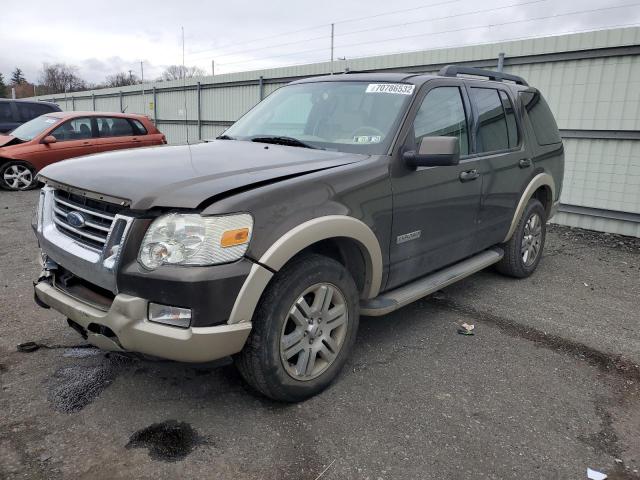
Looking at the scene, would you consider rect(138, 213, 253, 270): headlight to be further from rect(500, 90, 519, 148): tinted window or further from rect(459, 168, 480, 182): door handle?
rect(500, 90, 519, 148): tinted window

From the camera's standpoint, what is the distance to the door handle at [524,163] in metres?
4.75

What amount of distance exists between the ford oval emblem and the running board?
175cm

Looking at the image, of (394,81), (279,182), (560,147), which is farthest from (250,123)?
(560,147)

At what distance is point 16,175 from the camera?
10.2 meters

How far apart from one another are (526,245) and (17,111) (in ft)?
41.6

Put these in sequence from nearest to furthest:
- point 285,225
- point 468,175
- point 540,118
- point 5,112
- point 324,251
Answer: point 285,225 → point 324,251 → point 468,175 → point 540,118 → point 5,112

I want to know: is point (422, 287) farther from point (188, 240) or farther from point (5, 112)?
point (5, 112)

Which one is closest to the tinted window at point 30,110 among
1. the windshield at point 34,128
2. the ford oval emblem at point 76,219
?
the windshield at point 34,128

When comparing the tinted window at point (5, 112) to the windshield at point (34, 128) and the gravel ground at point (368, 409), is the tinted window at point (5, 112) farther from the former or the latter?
the gravel ground at point (368, 409)

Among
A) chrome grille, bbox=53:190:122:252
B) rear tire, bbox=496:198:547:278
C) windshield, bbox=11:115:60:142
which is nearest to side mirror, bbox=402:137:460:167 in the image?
chrome grille, bbox=53:190:122:252

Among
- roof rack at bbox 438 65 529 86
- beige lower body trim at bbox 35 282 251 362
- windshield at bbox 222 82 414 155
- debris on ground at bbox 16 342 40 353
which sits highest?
roof rack at bbox 438 65 529 86

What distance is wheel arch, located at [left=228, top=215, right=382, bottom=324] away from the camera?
2447mm

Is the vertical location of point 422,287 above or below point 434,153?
below

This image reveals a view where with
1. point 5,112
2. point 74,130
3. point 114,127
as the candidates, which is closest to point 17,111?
point 5,112
